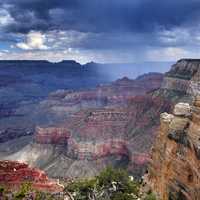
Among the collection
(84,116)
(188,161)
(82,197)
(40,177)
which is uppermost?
(188,161)

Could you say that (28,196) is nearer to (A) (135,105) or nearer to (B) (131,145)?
(B) (131,145)

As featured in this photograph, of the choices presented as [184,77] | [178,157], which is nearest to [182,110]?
[178,157]

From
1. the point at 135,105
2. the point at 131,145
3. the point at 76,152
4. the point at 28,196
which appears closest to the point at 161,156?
Result: the point at 28,196

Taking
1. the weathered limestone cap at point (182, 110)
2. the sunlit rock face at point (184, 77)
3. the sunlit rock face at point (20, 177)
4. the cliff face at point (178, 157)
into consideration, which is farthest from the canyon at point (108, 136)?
the weathered limestone cap at point (182, 110)

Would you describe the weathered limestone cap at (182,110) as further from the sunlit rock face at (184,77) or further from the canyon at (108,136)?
the canyon at (108,136)

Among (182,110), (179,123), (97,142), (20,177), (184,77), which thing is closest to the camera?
(179,123)

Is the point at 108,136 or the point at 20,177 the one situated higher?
the point at 20,177

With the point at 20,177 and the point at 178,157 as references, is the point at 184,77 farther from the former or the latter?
the point at 178,157
